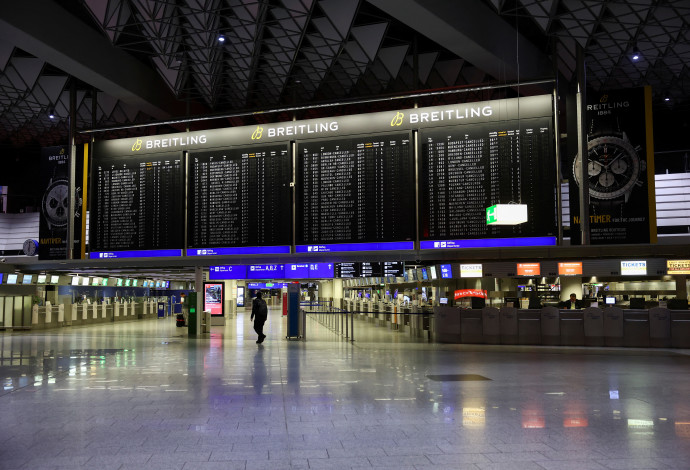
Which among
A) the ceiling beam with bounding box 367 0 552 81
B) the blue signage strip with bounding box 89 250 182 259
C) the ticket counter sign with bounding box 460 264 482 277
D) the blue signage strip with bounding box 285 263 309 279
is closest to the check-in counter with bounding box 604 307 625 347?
the ticket counter sign with bounding box 460 264 482 277

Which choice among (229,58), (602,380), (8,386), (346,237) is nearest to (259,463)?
(8,386)

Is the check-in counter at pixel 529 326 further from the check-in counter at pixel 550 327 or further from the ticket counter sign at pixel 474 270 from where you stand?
the ticket counter sign at pixel 474 270

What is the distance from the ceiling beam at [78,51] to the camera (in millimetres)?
13523

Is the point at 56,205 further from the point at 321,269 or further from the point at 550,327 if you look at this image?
the point at 550,327

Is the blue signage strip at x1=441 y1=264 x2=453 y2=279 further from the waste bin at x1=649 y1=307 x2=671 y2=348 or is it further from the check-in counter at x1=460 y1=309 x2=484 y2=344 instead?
the waste bin at x1=649 y1=307 x2=671 y2=348

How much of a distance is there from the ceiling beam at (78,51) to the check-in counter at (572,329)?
13.6 meters

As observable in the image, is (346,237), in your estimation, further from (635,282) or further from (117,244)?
(635,282)

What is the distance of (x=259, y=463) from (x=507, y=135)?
425 inches

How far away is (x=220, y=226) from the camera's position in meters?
15.2

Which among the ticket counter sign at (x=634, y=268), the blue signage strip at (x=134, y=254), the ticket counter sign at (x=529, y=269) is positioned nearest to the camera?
the blue signage strip at (x=134, y=254)

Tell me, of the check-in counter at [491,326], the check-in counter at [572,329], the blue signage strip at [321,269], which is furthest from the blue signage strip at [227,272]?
the check-in counter at [572,329]

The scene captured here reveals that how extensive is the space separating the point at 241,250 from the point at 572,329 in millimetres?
8592

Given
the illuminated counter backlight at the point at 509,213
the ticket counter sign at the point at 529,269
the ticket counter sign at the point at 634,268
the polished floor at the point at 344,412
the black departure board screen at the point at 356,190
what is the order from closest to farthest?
the polished floor at the point at 344,412, the illuminated counter backlight at the point at 509,213, the black departure board screen at the point at 356,190, the ticket counter sign at the point at 634,268, the ticket counter sign at the point at 529,269

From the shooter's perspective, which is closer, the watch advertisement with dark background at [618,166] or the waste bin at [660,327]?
the watch advertisement with dark background at [618,166]
